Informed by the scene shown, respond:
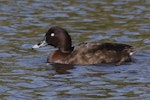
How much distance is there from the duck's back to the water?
0.94ft

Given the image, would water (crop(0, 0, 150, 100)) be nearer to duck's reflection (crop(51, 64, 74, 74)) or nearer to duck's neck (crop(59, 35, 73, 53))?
duck's reflection (crop(51, 64, 74, 74))

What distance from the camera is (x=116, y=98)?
11203 millimetres

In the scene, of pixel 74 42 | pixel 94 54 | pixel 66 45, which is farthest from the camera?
pixel 74 42

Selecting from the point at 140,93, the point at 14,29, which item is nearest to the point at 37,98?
the point at 140,93

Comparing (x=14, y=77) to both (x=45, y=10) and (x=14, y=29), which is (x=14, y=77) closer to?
(x=14, y=29)

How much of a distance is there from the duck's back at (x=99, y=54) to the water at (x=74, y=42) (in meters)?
0.29

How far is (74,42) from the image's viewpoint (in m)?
16.5

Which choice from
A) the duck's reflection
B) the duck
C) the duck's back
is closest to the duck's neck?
the duck

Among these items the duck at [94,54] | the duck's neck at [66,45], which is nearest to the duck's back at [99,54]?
the duck at [94,54]

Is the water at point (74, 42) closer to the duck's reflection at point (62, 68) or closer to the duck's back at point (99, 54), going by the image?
the duck's reflection at point (62, 68)

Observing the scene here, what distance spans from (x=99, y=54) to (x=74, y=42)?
1.83 m

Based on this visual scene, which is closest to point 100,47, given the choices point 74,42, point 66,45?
point 66,45

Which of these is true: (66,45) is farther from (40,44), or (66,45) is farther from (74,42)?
(74,42)

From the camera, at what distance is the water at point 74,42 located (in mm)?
11789
